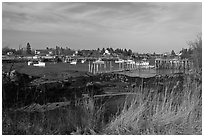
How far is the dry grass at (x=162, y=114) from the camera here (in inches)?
128

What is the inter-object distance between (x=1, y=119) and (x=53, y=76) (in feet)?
10.1

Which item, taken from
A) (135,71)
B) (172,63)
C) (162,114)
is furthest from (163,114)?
(172,63)

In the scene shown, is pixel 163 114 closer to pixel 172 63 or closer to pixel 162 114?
pixel 162 114

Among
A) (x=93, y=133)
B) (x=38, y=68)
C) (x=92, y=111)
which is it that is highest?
(x=38, y=68)

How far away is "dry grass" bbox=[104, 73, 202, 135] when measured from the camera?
3.26m

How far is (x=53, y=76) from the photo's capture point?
589 centimetres

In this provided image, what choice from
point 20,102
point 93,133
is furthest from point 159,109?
point 20,102

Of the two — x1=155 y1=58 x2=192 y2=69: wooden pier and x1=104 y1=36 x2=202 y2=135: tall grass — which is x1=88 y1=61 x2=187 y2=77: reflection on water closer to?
x1=155 y1=58 x2=192 y2=69: wooden pier

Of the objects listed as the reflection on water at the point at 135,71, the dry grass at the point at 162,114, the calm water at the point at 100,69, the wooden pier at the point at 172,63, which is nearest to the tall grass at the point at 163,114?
the dry grass at the point at 162,114

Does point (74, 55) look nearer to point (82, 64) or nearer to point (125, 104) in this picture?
point (82, 64)

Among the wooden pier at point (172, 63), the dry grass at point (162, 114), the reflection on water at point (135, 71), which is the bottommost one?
the dry grass at point (162, 114)

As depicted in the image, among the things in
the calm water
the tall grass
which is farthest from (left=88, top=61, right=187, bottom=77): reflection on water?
the tall grass

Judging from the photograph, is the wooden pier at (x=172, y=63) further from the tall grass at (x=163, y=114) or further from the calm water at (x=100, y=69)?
the tall grass at (x=163, y=114)

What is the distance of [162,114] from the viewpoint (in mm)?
3486
